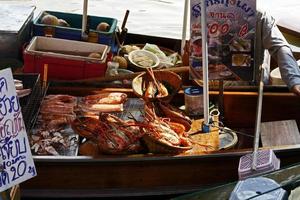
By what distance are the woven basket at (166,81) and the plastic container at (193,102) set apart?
0.44 ft

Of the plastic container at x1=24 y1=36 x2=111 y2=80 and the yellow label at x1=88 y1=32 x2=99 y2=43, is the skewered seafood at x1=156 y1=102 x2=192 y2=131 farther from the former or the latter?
the yellow label at x1=88 y1=32 x2=99 y2=43

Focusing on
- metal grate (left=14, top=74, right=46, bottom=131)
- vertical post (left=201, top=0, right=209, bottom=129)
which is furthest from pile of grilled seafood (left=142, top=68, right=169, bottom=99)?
metal grate (left=14, top=74, right=46, bottom=131)

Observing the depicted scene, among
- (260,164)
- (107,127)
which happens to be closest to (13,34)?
(107,127)

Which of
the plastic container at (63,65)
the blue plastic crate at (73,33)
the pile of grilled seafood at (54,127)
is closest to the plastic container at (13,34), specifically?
the blue plastic crate at (73,33)

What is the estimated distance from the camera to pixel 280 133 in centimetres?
492

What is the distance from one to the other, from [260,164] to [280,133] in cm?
113

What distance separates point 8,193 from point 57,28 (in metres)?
3.41

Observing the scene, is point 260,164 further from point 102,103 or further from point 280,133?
point 102,103

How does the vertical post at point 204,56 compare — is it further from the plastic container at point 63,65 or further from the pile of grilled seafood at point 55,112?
the plastic container at point 63,65

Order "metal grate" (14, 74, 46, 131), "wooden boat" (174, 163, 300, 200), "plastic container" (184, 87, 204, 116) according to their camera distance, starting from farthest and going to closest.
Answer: "plastic container" (184, 87, 204, 116) → "metal grate" (14, 74, 46, 131) → "wooden boat" (174, 163, 300, 200)

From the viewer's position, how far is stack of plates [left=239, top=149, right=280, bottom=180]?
3.82 m

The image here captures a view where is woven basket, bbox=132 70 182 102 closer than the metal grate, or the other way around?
the metal grate

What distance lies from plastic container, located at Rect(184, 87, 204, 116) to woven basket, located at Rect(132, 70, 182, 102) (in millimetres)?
133

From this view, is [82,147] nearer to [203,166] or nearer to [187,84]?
[203,166]
